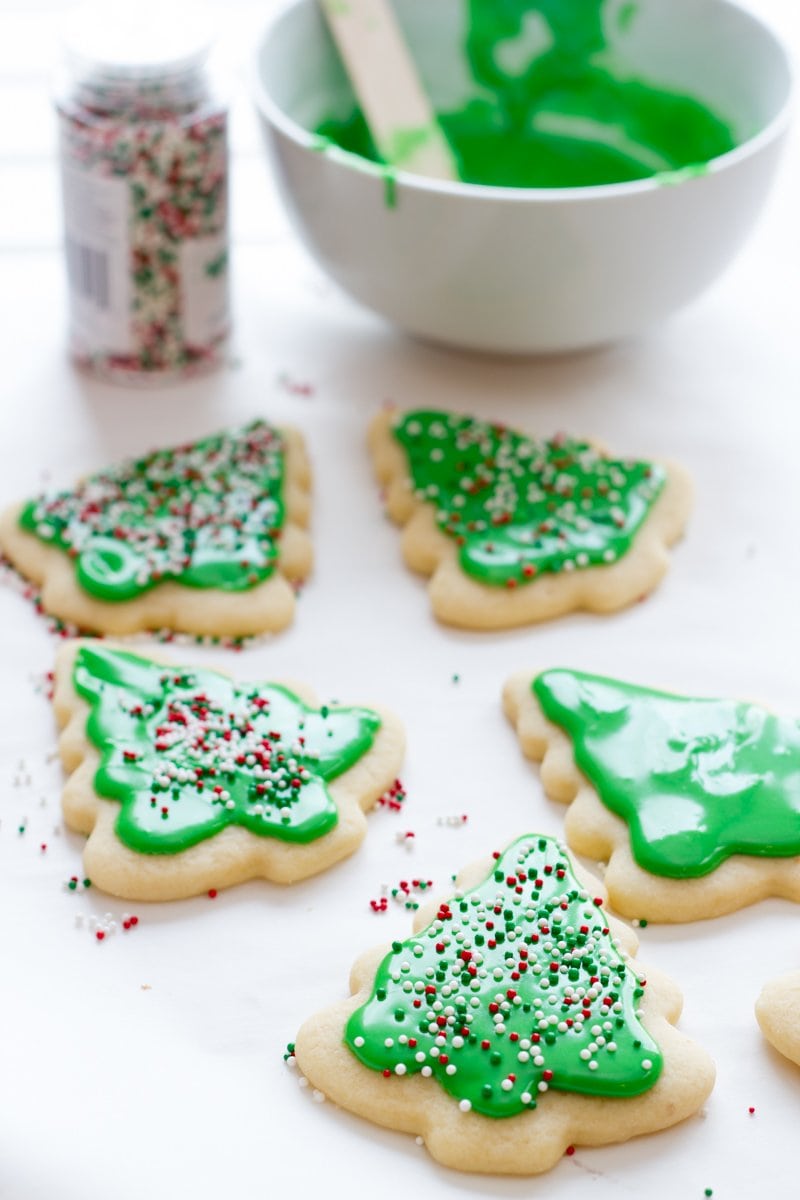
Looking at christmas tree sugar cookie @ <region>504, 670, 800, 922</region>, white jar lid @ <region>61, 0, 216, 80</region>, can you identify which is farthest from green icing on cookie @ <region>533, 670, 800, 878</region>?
white jar lid @ <region>61, 0, 216, 80</region>

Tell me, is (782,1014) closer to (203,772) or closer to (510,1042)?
(510,1042)

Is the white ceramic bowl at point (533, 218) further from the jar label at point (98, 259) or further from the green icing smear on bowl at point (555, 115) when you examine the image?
the jar label at point (98, 259)

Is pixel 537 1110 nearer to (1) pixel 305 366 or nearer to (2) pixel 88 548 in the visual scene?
(2) pixel 88 548

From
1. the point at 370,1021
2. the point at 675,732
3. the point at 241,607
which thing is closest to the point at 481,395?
the point at 241,607

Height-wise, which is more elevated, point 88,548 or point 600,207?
point 600,207

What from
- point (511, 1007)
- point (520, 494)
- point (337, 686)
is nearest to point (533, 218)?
point (520, 494)

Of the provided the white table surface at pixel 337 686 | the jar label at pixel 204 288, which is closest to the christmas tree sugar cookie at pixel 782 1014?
the white table surface at pixel 337 686
